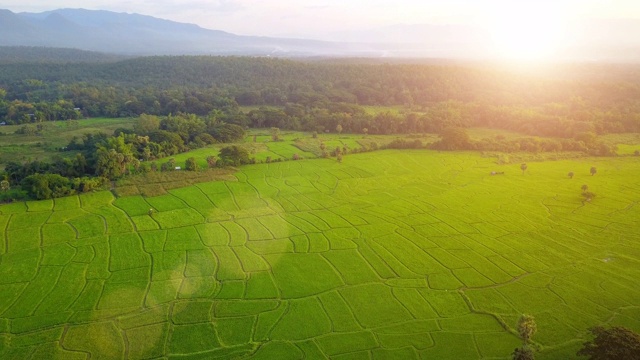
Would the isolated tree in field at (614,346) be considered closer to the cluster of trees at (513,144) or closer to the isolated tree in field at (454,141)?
the isolated tree in field at (454,141)

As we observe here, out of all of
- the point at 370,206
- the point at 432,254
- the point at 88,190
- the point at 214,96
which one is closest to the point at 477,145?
the point at 370,206

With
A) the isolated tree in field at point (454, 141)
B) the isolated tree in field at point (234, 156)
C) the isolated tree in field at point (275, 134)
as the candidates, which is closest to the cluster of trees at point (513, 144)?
the isolated tree in field at point (454, 141)

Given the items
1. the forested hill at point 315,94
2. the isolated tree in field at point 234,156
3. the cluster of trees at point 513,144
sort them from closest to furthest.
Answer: the isolated tree in field at point 234,156 → the cluster of trees at point 513,144 → the forested hill at point 315,94

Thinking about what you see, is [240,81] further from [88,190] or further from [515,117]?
[88,190]

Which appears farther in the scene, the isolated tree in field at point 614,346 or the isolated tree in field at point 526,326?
the isolated tree in field at point 526,326

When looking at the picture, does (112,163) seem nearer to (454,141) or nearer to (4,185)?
(4,185)

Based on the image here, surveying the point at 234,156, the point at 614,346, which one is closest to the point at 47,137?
the point at 234,156
